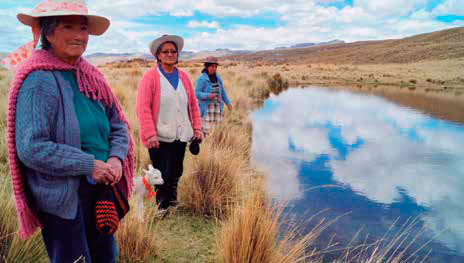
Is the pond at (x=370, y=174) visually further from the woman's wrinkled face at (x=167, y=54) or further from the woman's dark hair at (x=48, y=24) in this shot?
the woman's dark hair at (x=48, y=24)

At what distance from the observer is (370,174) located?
18.8 feet

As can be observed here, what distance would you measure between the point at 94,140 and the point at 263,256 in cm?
148

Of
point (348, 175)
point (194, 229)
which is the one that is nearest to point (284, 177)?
point (348, 175)

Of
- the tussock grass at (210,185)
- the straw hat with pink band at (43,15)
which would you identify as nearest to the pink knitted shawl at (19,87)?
the straw hat with pink band at (43,15)

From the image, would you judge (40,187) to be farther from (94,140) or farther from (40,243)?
(40,243)

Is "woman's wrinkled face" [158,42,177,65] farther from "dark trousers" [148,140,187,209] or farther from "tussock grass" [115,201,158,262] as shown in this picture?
"tussock grass" [115,201,158,262]

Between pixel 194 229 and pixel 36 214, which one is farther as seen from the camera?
pixel 194 229

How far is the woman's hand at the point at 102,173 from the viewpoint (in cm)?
150

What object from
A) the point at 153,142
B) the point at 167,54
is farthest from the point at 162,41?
the point at 153,142

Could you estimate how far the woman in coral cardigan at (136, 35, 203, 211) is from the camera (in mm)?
2977

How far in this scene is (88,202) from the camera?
5.31ft

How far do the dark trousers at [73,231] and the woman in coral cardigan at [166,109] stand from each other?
1.35 metres

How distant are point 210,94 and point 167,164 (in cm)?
211

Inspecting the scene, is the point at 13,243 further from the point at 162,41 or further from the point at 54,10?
the point at 162,41
